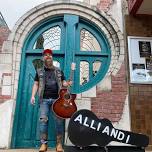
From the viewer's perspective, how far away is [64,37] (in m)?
6.91

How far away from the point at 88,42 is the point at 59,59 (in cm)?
74

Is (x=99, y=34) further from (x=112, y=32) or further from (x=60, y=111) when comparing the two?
(x=60, y=111)

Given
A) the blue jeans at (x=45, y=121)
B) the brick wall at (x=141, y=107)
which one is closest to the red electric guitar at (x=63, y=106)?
the blue jeans at (x=45, y=121)

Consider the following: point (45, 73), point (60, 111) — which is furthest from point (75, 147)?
point (45, 73)

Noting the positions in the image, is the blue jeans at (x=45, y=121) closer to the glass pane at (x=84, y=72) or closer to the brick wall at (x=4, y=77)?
the brick wall at (x=4, y=77)

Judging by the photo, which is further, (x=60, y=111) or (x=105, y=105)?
(x=105, y=105)

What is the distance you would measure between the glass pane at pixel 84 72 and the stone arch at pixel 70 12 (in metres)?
0.51

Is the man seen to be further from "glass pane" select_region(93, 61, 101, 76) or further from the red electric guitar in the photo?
"glass pane" select_region(93, 61, 101, 76)

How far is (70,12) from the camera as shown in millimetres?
6965

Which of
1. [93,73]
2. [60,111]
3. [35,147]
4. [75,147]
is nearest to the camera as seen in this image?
[75,147]

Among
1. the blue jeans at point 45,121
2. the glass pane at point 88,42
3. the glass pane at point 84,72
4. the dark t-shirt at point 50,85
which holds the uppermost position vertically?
the glass pane at point 88,42

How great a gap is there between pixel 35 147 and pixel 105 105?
158cm

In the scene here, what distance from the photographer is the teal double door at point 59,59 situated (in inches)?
249

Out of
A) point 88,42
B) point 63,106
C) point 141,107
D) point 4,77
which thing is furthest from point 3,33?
point 141,107
